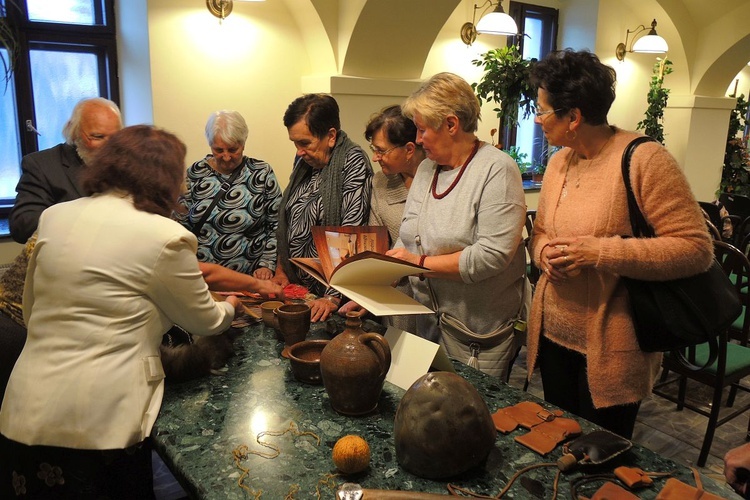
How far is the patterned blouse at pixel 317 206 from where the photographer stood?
227cm

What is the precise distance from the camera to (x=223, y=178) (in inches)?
101

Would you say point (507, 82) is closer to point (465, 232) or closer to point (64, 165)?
point (465, 232)

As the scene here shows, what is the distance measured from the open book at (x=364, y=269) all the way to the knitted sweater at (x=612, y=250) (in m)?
0.44

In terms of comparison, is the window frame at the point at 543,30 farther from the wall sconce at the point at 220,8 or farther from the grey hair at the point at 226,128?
the grey hair at the point at 226,128

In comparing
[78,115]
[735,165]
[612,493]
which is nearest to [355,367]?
[612,493]

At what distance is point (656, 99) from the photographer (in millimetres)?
6180

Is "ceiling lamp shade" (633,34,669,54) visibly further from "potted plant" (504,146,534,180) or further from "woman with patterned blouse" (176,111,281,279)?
"woman with patterned blouse" (176,111,281,279)

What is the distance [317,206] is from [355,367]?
1.11 metres

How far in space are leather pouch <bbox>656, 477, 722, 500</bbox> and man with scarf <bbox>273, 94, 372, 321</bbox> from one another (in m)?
1.34

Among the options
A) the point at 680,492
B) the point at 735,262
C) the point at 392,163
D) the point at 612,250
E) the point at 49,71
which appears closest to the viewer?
the point at 680,492

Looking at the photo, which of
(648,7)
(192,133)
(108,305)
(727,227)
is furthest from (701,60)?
(108,305)

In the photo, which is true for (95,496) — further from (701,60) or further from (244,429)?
(701,60)

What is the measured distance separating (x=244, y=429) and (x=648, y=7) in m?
6.20

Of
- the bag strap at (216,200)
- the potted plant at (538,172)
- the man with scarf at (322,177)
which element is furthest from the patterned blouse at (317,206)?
the potted plant at (538,172)
